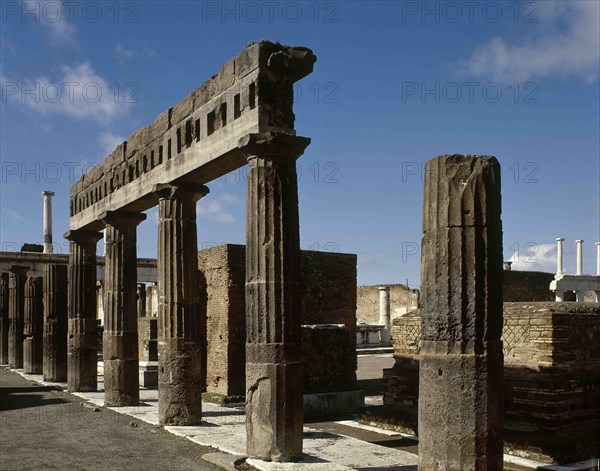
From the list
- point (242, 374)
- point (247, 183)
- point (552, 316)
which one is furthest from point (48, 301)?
point (552, 316)

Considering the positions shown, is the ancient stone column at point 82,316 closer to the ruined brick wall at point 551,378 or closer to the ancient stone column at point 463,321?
the ruined brick wall at point 551,378

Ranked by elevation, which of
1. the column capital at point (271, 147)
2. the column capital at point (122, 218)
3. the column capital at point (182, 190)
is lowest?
the column capital at point (122, 218)

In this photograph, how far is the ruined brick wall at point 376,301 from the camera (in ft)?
130

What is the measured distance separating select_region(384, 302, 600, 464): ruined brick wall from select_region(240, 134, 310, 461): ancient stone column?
265 cm

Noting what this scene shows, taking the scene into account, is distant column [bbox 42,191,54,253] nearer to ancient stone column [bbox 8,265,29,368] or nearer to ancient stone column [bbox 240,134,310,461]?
ancient stone column [bbox 8,265,29,368]

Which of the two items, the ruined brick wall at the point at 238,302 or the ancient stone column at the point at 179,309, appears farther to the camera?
the ruined brick wall at the point at 238,302

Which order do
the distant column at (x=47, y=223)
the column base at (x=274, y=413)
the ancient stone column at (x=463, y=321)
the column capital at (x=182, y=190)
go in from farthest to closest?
the distant column at (x=47, y=223), the column capital at (x=182, y=190), the column base at (x=274, y=413), the ancient stone column at (x=463, y=321)

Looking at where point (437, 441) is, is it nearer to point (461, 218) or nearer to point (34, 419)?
point (461, 218)

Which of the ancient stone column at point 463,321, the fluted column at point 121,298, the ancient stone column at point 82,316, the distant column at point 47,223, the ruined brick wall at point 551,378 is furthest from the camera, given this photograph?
the distant column at point 47,223

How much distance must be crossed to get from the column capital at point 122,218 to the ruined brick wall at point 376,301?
27.3m

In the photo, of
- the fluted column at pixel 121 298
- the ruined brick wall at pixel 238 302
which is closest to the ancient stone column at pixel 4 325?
the ruined brick wall at pixel 238 302

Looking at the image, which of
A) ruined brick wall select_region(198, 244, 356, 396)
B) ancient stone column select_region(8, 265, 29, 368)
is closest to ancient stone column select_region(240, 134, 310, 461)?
ruined brick wall select_region(198, 244, 356, 396)

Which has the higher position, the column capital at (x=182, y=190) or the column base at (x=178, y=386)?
the column capital at (x=182, y=190)

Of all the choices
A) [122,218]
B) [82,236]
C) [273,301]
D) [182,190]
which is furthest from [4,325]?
[273,301]
